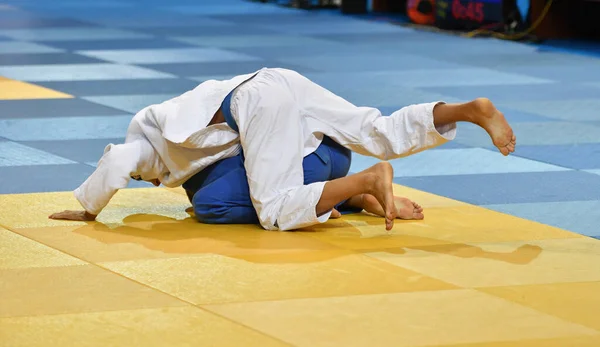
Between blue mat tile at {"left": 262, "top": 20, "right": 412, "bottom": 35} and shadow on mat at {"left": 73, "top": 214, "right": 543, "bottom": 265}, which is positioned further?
blue mat tile at {"left": 262, "top": 20, "right": 412, "bottom": 35}

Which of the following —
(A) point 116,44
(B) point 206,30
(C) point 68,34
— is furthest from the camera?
(B) point 206,30

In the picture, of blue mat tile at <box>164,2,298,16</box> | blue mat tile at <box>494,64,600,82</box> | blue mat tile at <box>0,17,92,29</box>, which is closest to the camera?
blue mat tile at <box>494,64,600,82</box>

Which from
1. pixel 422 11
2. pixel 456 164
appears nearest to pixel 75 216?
pixel 456 164

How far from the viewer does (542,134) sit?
9.05 metres

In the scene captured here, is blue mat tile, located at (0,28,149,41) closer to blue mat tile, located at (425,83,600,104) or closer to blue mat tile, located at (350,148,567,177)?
blue mat tile, located at (425,83,600,104)

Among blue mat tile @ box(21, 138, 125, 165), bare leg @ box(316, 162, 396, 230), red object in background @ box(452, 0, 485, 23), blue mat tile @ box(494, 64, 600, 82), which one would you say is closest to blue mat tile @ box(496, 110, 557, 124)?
blue mat tile @ box(494, 64, 600, 82)

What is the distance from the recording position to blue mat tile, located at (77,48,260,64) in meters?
13.5

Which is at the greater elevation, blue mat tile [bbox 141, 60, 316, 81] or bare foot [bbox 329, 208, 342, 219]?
bare foot [bbox 329, 208, 342, 219]

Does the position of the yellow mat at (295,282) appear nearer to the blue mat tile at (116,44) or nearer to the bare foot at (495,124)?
the bare foot at (495,124)

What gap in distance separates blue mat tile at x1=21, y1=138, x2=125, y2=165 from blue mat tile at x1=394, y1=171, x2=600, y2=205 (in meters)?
2.17

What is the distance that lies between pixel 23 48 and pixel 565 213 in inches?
381

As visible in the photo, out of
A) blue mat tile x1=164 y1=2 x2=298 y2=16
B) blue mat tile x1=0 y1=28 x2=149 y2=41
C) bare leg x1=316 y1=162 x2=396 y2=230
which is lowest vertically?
blue mat tile x1=164 y1=2 x2=298 y2=16

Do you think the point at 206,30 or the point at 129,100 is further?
the point at 206,30

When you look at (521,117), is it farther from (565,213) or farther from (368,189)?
(368,189)
